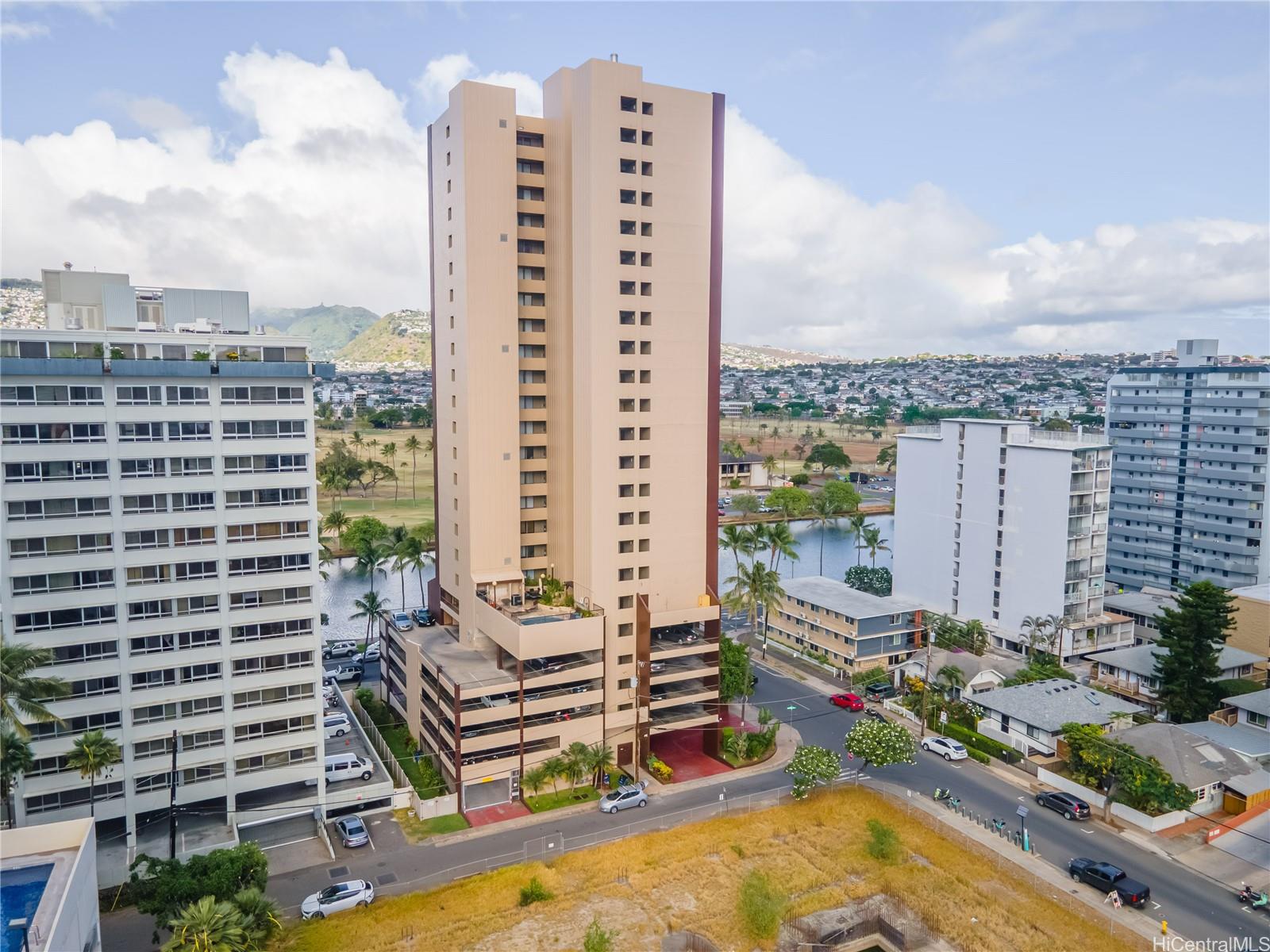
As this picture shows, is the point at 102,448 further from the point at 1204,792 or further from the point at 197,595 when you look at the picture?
the point at 1204,792

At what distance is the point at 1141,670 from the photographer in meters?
55.9

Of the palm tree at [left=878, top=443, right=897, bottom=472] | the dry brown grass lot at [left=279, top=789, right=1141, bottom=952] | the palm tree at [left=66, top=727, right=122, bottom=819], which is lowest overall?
the dry brown grass lot at [left=279, top=789, right=1141, bottom=952]

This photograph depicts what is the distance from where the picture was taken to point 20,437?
34875 millimetres

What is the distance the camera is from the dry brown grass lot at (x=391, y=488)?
12294cm

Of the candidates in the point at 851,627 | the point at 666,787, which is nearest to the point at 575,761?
the point at 666,787

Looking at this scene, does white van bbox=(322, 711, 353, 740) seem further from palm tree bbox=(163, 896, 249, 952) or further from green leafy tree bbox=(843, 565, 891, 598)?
green leafy tree bbox=(843, 565, 891, 598)

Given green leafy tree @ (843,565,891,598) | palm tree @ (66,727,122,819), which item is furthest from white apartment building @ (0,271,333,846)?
green leafy tree @ (843,565,891,598)

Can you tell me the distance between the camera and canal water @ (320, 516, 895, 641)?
80375mm

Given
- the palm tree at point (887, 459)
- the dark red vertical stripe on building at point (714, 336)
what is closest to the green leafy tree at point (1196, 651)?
the dark red vertical stripe on building at point (714, 336)

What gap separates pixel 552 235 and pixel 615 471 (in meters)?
14.1

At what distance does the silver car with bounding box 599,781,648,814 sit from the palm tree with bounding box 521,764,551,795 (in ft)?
10.1

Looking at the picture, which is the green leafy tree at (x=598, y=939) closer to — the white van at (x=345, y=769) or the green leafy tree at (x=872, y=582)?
the white van at (x=345, y=769)

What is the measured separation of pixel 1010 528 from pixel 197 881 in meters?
56.5

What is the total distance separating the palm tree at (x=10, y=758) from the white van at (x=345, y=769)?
14.6 metres
